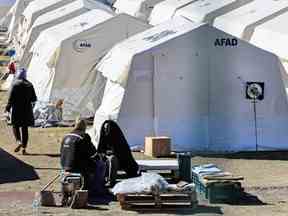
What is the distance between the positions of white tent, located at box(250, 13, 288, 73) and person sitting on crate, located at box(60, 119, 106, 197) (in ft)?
24.3

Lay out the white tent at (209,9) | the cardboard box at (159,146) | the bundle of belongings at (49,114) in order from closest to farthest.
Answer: the cardboard box at (159,146) < the bundle of belongings at (49,114) < the white tent at (209,9)

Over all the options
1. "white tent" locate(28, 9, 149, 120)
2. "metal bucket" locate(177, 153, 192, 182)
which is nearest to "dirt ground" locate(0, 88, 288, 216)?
"metal bucket" locate(177, 153, 192, 182)

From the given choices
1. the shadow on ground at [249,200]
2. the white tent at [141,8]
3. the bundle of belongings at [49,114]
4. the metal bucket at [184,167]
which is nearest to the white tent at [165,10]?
the white tent at [141,8]

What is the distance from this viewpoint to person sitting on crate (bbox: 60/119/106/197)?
11023 millimetres

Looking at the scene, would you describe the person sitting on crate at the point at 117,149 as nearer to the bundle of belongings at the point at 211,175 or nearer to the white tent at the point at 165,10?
the bundle of belongings at the point at 211,175

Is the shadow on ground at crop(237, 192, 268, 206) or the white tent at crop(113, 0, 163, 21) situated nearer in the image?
the shadow on ground at crop(237, 192, 268, 206)

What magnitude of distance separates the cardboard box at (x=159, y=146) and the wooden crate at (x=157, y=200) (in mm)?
4586

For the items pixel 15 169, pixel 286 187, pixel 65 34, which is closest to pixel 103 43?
pixel 65 34

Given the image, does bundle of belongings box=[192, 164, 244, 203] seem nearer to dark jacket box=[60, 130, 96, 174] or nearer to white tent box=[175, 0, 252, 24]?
dark jacket box=[60, 130, 96, 174]

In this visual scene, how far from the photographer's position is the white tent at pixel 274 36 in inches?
730

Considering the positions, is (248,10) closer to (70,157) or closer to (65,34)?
(65,34)

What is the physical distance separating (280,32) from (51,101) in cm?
592

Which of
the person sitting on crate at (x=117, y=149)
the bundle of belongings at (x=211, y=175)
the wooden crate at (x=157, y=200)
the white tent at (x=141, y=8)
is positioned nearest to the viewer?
the wooden crate at (x=157, y=200)

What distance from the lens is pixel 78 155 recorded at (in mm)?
11023
